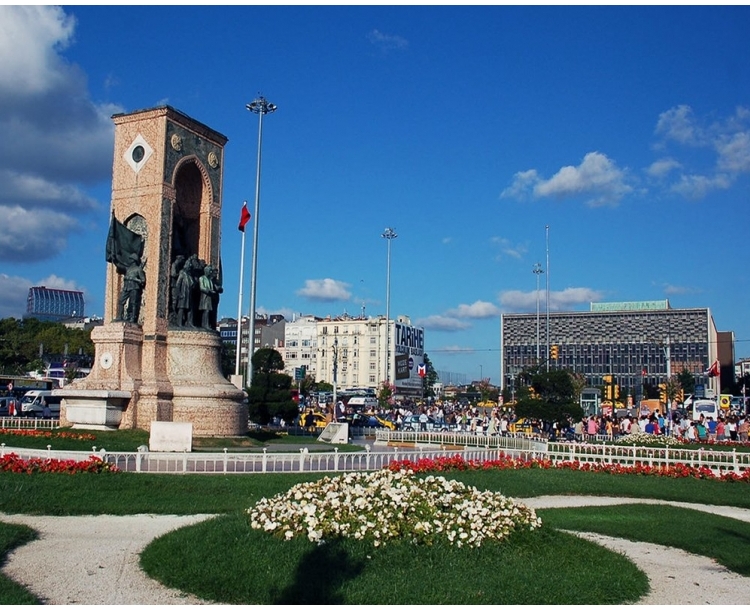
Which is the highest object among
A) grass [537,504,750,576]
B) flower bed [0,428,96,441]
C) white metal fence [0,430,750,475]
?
flower bed [0,428,96,441]

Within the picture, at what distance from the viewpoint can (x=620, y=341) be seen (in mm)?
152250

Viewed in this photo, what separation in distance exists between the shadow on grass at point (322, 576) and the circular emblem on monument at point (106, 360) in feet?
59.5

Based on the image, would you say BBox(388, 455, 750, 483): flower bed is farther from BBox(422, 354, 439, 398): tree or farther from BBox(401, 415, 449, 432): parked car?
BBox(422, 354, 439, 398): tree

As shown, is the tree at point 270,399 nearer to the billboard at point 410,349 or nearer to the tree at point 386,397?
the tree at point 386,397

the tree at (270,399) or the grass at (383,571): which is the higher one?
the tree at (270,399)

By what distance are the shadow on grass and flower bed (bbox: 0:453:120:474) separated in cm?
773

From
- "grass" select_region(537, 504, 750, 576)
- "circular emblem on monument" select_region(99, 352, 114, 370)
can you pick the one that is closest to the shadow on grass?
"grass" select_region(537, 504, 750, 576)

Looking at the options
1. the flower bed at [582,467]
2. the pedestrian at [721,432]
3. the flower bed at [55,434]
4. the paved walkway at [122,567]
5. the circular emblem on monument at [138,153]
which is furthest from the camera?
the pedestrian at [721,432]

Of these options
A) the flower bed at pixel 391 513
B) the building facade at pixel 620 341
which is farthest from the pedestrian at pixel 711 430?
the building facade at pixel 620 341

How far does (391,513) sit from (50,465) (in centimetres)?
838

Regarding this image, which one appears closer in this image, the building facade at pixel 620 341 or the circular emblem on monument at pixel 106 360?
the circular emblem on monument at pixel 106 360

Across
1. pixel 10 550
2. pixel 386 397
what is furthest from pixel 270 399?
pixel 386 397

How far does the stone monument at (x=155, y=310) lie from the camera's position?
24891 millimetres

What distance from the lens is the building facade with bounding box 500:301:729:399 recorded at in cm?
14600
